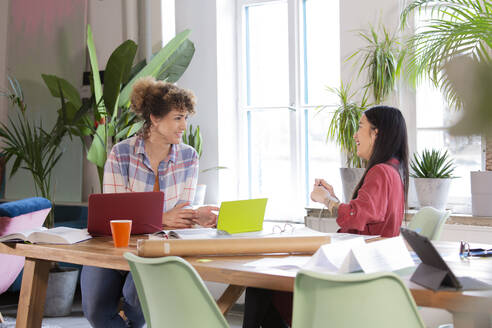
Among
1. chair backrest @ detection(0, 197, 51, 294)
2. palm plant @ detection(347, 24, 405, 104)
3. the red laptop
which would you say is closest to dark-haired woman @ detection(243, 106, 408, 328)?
the red laptop

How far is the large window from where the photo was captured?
4.29 m

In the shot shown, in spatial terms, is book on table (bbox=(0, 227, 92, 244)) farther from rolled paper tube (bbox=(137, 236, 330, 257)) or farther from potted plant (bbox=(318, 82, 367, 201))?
potted plant (bbox=(318, 82, 367, 201))

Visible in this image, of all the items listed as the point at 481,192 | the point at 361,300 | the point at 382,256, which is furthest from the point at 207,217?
the point at 481,192

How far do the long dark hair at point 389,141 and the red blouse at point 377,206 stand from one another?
62mm

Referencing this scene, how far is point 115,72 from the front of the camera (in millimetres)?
4008

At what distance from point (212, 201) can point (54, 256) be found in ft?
8.30

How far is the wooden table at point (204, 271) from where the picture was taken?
1.34 metres

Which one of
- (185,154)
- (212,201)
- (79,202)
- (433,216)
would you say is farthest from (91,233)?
(79,202)

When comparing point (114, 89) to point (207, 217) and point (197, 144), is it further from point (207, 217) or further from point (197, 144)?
→ point (207, 217)

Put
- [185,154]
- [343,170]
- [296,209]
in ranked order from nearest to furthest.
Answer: [185,154] → [343,170] → [296,209]

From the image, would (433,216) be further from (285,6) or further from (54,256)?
(285,6)

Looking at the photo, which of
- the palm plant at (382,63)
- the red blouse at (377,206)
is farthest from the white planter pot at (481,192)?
the red blouse at (377,206)

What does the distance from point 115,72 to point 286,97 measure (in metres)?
1.32

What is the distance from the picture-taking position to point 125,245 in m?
1.92
